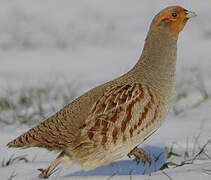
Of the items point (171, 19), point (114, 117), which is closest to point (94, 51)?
point (171, 19)

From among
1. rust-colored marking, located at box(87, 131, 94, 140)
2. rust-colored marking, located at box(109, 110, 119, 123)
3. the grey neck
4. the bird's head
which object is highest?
the bird's head

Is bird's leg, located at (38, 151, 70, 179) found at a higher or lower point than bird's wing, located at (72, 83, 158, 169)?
lower

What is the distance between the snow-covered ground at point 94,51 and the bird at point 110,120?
511mm

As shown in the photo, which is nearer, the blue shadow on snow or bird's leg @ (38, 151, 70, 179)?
→ bird's leg @ (38, 151, 70, 179)

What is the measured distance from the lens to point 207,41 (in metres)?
10.2

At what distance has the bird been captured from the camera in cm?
311

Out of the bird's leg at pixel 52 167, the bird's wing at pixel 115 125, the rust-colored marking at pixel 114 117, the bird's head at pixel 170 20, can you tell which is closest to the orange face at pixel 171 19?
the bird's head at pixel 170 20

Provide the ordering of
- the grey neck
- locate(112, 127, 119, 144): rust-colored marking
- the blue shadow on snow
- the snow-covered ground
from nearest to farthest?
locate(112, 127, 119, 144): rust-colored marking < the grey neck < the blue shadow on snow < the snow-covered ground

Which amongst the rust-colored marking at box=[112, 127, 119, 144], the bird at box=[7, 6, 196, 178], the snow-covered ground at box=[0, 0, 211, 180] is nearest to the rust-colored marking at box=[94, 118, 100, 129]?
the bird at box=[7, 6, 196, 178]

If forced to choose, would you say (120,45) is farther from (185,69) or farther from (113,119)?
(113,119)

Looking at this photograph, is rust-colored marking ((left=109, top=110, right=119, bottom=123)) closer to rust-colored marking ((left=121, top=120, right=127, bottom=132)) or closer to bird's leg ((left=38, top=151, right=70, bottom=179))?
rust-colored marking ((left=121, top=120, right=127, bottom=132))

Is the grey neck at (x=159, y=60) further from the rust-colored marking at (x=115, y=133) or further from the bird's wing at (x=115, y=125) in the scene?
the rust-colored marking at (x=115, y=133)

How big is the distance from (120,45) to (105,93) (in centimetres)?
726

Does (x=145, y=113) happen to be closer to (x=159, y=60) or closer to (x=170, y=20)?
(x=159, y=60)
